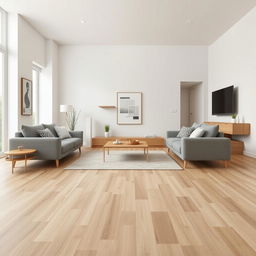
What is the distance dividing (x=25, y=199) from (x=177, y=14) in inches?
201

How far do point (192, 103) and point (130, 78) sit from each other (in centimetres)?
292

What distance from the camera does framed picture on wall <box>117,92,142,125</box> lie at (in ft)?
25.0

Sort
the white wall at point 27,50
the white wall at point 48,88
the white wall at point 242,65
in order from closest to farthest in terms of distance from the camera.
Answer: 1. the white wall at point 242,65
2. the white wall at point 27,50
3. the white wall at point 48,88

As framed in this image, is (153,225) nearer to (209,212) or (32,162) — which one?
(209,212)

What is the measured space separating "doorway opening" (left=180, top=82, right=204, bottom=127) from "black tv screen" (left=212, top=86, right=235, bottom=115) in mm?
884

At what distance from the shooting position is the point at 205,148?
13.2 ft

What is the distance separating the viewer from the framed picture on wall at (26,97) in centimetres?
562

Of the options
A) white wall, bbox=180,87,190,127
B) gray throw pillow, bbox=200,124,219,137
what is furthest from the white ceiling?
gray throw pillow, bbox=200,124,219,137

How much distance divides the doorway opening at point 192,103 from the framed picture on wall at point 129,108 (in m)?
1.79

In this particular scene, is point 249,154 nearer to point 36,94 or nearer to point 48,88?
point 48,88

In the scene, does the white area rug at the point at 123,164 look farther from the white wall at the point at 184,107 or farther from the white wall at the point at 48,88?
the white wall at the point at 184,107

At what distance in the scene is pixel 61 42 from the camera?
24.1 feet

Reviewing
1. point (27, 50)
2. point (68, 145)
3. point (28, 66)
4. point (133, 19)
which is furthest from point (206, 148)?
point (27, 50)

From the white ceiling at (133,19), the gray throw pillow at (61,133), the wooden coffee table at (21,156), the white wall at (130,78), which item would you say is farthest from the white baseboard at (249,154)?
the wooden coffee table at (21,156)
